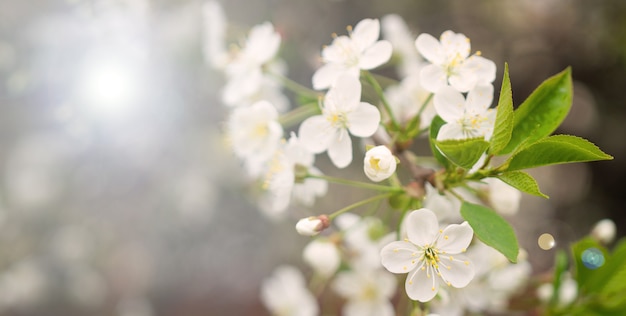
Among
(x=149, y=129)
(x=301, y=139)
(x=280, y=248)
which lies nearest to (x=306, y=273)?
(x=280, y=248)

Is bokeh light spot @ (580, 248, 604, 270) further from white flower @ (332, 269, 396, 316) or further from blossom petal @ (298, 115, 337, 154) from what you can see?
blossom petal @ (298, 115, 337, 154)

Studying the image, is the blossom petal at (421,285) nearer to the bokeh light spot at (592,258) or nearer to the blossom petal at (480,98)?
the blossom petal at (480,98)

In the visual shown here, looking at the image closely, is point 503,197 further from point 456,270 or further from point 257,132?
point 257,132

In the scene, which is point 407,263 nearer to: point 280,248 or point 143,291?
point 280,248

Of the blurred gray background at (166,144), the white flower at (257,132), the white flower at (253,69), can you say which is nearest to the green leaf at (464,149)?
the white flower at (257,132)

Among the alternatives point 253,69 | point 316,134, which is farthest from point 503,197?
point 253,69
